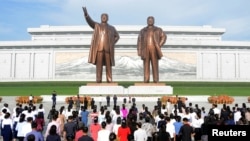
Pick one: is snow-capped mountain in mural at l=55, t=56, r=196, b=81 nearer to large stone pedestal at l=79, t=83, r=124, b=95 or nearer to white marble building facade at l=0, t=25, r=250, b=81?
white marble building facade at l=0, t=25, r=250, b=81

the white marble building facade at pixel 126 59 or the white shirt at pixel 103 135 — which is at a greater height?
the white marble building facade at pixel 126 59

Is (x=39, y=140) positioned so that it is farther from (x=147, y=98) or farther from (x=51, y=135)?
(x=147, y=98)

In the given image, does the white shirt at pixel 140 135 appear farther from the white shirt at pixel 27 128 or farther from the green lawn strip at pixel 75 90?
the green lawn strip at pixel 75 90

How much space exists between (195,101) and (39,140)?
49.7ft

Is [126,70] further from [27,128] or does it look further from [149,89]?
[27,128]

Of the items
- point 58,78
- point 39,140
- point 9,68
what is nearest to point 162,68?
point 58,78

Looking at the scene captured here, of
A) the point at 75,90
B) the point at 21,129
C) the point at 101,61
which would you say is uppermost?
the point at 101,61

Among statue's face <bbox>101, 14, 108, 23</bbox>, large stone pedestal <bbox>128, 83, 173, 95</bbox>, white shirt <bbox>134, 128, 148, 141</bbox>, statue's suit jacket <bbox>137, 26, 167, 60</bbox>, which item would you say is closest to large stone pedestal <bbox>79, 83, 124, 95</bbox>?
large stone pedestal <bbox>128, 83, 173, 95</bbox>

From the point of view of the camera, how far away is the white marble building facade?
4247cm

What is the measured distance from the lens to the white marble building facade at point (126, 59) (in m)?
42.5

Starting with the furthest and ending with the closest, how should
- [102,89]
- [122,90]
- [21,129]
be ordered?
[122,90] < [102,89] < [21,129]

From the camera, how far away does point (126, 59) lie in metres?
43.0

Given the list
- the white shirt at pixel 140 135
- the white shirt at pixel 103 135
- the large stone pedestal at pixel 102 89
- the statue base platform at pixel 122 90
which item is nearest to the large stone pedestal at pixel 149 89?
the statue base platform at pixel 122 90

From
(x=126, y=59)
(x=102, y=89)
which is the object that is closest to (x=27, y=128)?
(x=102, y=89)
